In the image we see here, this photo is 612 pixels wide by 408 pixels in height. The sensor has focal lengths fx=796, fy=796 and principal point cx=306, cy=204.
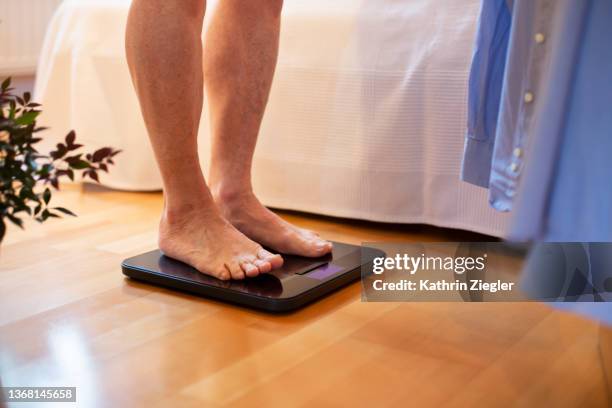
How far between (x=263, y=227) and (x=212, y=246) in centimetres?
14

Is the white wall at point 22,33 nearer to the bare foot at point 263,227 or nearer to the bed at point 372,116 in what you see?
the bed at point 372,116

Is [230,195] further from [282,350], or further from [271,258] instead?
[282,350]

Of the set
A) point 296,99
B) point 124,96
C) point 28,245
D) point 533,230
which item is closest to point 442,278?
point 533,230

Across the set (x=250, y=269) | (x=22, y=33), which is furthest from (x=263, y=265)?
(x=22, y=33)

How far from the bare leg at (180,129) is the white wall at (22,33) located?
223 cm

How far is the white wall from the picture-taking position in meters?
3.33

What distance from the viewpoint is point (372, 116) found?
167 centimetres

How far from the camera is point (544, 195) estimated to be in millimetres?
684

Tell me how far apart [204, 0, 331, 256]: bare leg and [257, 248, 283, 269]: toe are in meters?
0.09

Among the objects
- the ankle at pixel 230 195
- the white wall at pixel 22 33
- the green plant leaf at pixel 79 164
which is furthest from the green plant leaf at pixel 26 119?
the white wall at pixel 22 33

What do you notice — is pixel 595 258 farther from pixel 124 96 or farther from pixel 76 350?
pixel 124 96

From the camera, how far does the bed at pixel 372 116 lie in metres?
1.58

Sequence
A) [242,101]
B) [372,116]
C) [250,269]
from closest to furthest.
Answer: [250,269]
[242,101]
[372,116]

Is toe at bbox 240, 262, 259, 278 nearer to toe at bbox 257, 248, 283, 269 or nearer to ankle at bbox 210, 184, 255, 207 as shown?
toe at bbox 257, 248, 283, 269
